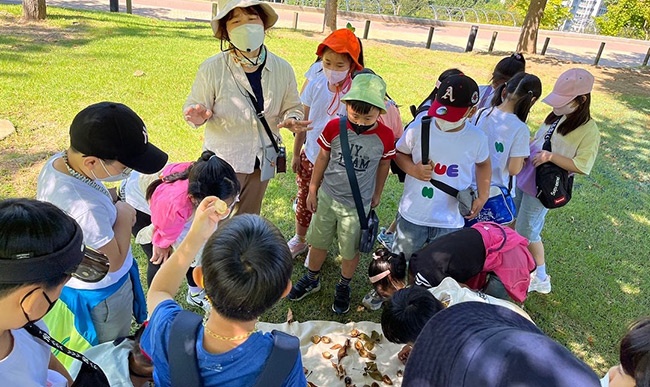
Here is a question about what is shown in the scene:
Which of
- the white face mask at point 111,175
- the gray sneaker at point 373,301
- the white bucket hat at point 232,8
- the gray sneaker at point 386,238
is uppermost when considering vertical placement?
the white bucket hat at point 232,8

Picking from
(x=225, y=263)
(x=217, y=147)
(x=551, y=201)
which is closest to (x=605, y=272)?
(x=551, y=201)

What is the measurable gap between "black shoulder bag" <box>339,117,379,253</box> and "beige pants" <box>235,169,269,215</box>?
764 mm

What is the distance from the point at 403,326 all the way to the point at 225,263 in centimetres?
109

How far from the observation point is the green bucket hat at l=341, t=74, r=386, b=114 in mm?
2592

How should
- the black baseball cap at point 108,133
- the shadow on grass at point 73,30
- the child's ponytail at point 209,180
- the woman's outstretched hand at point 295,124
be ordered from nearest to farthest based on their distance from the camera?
the black baseball cap at point 108,133, the child's ponytail at point 209,180, the woman's outstretched hand at point 295,124, the shadow on grass at point 73,30

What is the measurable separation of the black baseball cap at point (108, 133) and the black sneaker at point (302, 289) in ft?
5.91

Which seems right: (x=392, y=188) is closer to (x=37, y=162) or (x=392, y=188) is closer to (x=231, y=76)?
(x=231, y=76)

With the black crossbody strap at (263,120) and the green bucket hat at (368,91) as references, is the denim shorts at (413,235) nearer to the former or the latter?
the green bucket hat at (368,91)

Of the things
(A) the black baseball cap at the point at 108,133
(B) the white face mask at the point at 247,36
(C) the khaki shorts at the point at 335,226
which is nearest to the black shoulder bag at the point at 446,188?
(C) the khaki shorts at the point at 335,226

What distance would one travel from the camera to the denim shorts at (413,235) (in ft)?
9.59

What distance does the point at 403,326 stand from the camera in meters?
2.02

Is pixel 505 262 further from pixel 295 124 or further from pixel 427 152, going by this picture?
pixel 295 124

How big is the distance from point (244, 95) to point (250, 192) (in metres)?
0.79

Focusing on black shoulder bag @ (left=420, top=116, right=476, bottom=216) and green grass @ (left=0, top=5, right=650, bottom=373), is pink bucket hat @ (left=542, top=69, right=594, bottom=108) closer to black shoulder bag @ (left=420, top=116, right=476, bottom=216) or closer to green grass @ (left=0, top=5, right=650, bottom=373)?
black shoulder bag @ (left=420, top=116, right=476, bottom=216)
